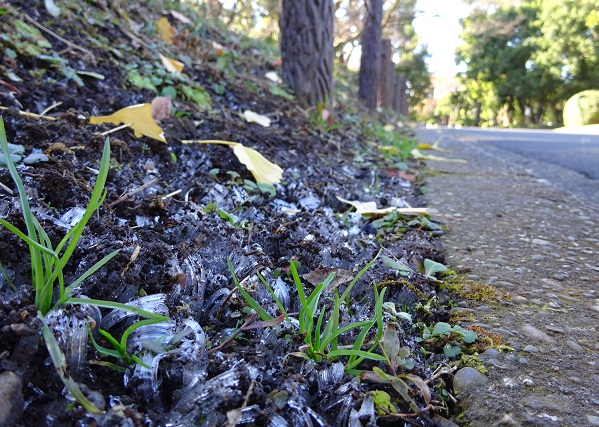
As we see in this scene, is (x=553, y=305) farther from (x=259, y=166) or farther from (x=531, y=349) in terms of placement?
(x=259, y=166)

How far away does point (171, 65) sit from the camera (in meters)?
2.36

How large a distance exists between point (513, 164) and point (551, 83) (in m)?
26.4

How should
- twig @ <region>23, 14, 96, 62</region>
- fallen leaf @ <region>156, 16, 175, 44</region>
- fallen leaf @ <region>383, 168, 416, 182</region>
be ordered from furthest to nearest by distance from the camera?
1. fallen leaf @ <region>156, 16, 175, 44</region>
2. fallen leaf @ <region>383, 168, 416, 182</region>
3. twig @ <region>23, 14, 96, 62</region>

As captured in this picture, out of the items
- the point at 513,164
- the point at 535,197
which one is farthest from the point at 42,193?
the point at 513,164

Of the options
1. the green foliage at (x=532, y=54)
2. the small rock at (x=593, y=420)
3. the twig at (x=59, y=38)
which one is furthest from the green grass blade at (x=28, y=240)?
the green foliage at (x=532, y=54)

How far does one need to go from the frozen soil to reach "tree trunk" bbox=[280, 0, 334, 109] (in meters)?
1.80

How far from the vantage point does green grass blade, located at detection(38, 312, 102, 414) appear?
506 mm

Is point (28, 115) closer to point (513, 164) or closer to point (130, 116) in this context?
point (130, 116)

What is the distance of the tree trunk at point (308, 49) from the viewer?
132 inches

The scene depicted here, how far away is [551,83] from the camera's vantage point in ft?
81.7

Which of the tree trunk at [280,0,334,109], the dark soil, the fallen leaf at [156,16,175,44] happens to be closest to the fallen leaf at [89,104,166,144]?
the dark soil

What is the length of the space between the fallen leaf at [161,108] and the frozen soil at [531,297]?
1150 millimetres

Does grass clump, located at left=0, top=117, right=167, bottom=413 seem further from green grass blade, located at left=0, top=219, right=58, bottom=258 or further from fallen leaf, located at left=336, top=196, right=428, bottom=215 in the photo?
fallen leaf, located at left=336, top=196, right=428, bottom=215

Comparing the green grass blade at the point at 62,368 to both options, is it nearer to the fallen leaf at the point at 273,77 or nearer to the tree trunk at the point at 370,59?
the fallen leaf at the point at 273,77
